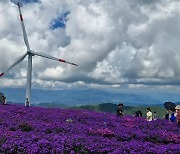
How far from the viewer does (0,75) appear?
188 ft

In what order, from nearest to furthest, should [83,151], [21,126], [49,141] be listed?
[83,151] → [49,141] → [21,126]

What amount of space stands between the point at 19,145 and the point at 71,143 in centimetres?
216

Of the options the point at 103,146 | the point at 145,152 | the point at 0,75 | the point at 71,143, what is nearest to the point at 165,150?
the point at 145,152

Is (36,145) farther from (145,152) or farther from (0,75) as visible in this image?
(0,75)

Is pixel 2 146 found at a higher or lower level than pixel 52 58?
lower

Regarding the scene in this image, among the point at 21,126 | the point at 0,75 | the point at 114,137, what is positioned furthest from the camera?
the point at 0,75

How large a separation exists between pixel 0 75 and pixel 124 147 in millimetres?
44982

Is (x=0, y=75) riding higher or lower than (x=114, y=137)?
higher

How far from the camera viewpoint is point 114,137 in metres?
19.3

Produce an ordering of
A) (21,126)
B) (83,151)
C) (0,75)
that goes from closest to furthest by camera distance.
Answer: (83,151), (21,126), (0,75)

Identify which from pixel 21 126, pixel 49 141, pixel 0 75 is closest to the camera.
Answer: pixel 49 141

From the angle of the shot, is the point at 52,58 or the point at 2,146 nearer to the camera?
the point at 2,146

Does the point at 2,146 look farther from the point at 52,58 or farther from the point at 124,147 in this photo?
the point at 52,58

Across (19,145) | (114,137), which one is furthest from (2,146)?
(114,137)
